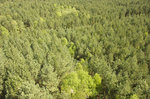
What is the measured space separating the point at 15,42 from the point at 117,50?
41.3 m

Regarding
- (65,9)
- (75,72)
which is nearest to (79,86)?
(75,72)

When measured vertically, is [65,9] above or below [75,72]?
above

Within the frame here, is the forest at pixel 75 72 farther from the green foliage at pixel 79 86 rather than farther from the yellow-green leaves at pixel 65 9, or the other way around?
the yellow-green leaves at pixel 65 9

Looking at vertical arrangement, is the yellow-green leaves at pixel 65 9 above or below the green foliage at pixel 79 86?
above

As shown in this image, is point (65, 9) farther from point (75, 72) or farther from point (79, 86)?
point (79, 86)

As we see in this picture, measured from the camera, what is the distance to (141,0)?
123 m

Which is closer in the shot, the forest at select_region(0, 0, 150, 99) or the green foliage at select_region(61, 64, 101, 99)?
the forest at select_region(0, 0, 150, 99)

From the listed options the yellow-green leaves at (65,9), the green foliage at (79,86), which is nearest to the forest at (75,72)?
the green foliage at (79,86)

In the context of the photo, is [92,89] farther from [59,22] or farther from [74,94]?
[59,22]

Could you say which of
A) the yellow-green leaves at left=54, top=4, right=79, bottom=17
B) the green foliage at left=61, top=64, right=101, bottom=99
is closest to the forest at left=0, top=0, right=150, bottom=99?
the green foliage at left=61, top=64, right=101, bottom=99

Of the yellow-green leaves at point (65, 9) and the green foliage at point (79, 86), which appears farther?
the yellow-green leaves at point (65, 9)

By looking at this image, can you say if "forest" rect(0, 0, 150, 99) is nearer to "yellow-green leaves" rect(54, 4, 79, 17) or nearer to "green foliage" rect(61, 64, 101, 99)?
"green foliage" rect(61, 64, 101, 99)

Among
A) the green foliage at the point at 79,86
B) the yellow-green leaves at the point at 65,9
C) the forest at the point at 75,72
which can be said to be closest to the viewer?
the forest at the point at 75,72

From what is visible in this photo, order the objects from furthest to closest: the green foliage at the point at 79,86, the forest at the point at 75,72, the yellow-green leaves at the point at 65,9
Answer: the yellow-green leaves at the point at 65,9 < the green foliage at the point at 79,86 < the forest at the point at 75,72
